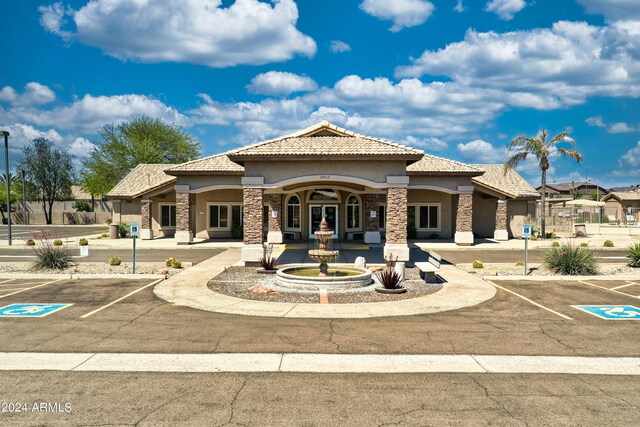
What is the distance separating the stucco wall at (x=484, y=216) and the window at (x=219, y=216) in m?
19.3

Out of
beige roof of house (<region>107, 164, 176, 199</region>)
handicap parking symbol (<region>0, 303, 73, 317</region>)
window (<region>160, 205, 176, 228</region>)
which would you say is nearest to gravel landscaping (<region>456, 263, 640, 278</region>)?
handicap parking symbol (<region>0, 303, 73, 317</region>)

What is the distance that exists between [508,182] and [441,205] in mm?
7781

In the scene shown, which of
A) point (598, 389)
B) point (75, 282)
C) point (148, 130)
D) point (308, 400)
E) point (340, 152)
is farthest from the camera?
point (148, 130)

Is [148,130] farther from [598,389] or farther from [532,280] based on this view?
[598,389]

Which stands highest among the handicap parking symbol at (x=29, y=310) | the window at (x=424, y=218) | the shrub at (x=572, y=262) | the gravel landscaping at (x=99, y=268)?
the window at (x=424, y=218)

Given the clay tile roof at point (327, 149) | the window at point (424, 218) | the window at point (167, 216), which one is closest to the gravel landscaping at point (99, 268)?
the clay tile roof at point (327, 149)

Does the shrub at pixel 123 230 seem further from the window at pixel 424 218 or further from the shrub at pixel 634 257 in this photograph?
the shrub at pixel 634 257

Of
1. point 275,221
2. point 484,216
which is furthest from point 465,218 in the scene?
point 275,221

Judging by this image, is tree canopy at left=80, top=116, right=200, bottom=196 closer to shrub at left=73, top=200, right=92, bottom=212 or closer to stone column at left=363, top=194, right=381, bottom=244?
shrub at left=73, top=200, right=92, bottom=212

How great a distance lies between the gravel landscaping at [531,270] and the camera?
19.8 metres

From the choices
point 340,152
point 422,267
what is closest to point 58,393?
point 422,267

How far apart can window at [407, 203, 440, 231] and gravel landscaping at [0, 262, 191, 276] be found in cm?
1908

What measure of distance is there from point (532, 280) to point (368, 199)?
46.9 ft

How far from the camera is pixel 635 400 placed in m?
7.41
